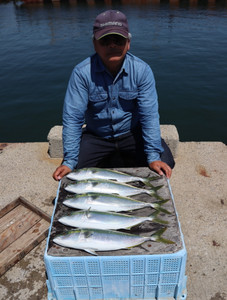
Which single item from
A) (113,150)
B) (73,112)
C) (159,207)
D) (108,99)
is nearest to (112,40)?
(108,99)

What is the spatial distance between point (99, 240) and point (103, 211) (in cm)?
40

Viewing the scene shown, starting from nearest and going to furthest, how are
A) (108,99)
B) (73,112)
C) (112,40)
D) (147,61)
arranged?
(112,40)
(73,112)
(108,99)
(147,61)

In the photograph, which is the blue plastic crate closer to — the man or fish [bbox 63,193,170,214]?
fish [bbox 63,193,170,214]

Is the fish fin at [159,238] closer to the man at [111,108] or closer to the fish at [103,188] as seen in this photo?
the fish at [103,188]

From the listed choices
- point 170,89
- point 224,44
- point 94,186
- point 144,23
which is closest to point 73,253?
point 94,186

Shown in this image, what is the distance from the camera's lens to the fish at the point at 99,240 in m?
2.41

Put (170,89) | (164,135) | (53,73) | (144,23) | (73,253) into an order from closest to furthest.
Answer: (73,253) < (164,135) < (170,89) < (53,73) < (144,23)

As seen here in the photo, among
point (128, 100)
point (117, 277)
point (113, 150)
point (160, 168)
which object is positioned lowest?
point (117, 277)

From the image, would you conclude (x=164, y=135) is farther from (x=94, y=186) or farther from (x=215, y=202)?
(x=94, y=186)

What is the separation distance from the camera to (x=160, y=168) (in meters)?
3.50

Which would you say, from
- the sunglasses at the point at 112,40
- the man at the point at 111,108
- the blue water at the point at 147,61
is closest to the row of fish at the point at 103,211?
the man at the point at 111,108

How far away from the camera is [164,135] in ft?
17.1

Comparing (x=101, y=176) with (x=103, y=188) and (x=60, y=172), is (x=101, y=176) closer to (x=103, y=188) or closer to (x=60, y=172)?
(x=103, y=188)

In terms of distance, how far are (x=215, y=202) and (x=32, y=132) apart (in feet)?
23.5
